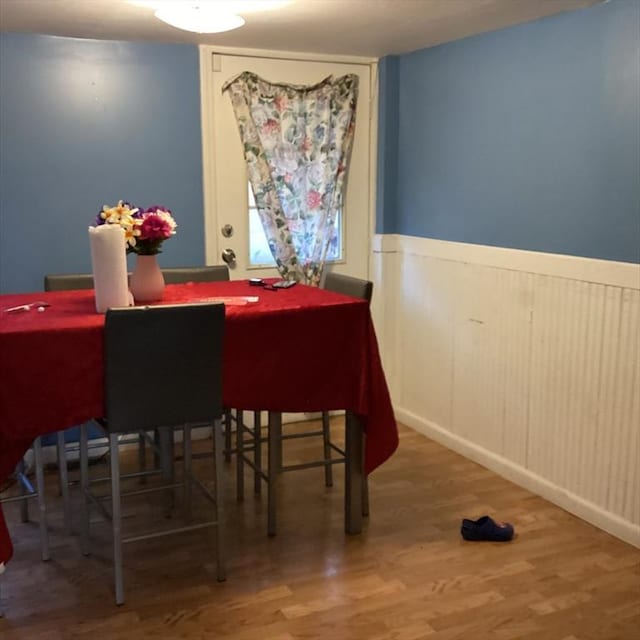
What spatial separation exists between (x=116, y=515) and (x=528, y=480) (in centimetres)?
192

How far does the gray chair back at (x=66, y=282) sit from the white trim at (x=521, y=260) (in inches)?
68.7

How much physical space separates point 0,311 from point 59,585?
3.29ft

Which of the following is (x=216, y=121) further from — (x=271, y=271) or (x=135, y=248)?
(x=135, y=248)

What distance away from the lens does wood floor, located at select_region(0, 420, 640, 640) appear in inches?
98.0

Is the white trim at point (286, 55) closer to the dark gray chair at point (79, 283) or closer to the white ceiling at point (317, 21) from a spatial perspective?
the white ceiling at point (317, 21)

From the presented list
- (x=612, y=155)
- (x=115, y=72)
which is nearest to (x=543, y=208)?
(x=612, y=155)

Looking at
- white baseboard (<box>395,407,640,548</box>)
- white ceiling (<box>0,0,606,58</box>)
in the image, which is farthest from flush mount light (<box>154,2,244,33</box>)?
white baseboard (<box>395,407,640,548</box>)

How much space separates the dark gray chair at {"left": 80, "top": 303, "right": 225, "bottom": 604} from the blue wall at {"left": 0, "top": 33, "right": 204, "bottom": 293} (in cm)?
156

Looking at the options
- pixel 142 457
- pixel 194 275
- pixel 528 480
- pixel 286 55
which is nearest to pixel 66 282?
pixel 194 275

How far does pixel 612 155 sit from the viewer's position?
3023 millimetres

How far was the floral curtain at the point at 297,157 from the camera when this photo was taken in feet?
13.5

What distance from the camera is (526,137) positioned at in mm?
3445

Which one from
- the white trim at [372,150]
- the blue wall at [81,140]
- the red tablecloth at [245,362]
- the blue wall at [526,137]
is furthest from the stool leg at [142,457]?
the blue wall at [526,137]

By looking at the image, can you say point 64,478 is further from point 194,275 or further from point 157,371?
point 194,275
